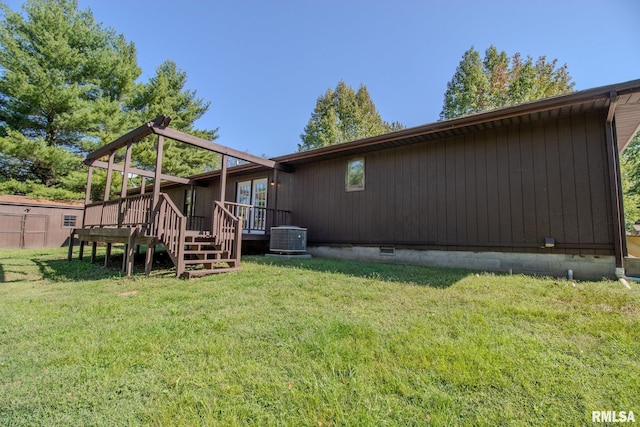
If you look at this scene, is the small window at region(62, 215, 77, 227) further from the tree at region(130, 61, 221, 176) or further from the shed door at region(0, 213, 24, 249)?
the tree at region(130, 61, 221, 176)

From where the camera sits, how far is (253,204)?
10883mm

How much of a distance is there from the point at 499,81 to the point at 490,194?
1618 cm

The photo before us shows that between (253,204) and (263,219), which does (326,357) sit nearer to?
(263,219)

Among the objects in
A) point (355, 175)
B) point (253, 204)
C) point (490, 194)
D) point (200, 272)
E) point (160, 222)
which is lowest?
point (200, 272)

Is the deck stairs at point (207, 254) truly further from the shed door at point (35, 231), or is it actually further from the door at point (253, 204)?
the shed door at point (35, 231)

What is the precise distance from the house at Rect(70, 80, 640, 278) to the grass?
1486mm

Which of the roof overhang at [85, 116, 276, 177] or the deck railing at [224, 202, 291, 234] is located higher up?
the roof overhang at [85, 116, 276, 177]

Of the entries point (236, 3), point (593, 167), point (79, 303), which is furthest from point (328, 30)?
point (79, 303)

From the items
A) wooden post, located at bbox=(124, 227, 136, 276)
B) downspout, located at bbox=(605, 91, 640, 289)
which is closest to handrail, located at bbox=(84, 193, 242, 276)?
wooden post, located at bbox=(124, 227, 136, 276)

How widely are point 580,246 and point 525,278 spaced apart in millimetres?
1302

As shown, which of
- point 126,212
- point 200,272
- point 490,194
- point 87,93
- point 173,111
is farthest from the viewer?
point 173,111

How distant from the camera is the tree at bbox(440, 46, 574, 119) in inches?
671

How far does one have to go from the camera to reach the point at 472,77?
18.4m

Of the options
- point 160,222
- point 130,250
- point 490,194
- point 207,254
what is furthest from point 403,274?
Answer: point 130,250
